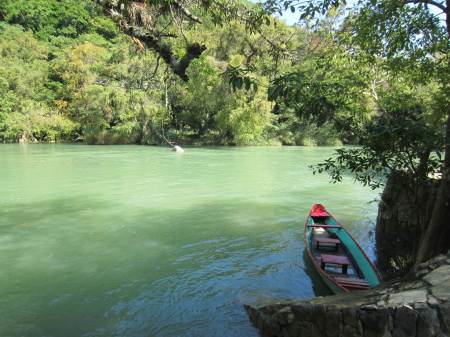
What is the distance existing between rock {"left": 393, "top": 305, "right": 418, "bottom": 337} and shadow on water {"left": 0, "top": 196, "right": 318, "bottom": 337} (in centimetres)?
271

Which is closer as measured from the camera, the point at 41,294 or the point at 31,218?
the point at 41,294

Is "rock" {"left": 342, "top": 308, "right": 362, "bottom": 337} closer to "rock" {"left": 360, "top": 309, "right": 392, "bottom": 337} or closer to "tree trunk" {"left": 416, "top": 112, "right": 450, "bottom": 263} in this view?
"rock" {"left": 360, "top": 309, "right": 392, "bottom": 337}

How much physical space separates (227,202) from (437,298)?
10.1 m

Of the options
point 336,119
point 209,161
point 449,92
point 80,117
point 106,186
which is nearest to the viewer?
point 336,119

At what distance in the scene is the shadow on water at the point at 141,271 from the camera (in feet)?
17.3

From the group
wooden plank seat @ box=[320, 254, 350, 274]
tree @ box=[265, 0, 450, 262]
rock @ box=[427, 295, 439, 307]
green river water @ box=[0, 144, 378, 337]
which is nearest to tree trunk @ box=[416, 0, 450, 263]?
tree @ box=[265, 0, 450, 262]

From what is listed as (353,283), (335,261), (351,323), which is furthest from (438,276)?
(335,261)

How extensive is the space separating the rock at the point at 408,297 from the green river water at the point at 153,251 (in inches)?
101

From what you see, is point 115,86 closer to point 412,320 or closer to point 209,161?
point 209,161

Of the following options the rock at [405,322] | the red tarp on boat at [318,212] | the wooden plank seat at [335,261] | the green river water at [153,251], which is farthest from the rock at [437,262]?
the red tarp on boat at [318,212]

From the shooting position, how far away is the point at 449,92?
5672 millimetres

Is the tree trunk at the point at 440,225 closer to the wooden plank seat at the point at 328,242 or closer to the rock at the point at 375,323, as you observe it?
the rock at the point at 375,323

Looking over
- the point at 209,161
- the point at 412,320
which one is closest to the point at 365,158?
the point at 412,320

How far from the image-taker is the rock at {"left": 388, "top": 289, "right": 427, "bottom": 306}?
2644 mm
